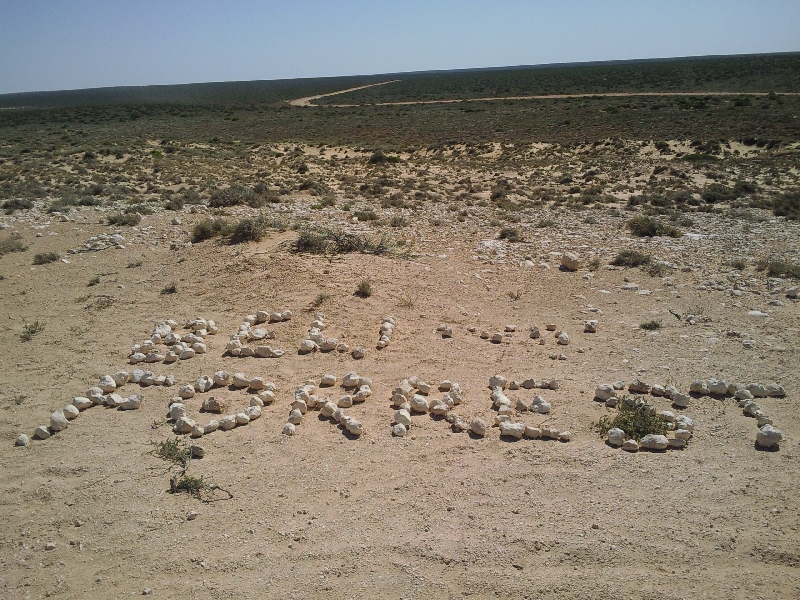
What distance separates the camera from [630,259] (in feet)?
32.3

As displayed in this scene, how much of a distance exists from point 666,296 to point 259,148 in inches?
1048

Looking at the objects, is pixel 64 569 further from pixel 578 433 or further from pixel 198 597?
pixel 578 433

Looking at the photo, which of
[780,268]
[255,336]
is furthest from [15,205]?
[780,268]

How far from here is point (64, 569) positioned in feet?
11.6

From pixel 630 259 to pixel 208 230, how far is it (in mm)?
7882

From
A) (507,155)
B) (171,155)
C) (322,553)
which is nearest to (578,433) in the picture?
(322,553)

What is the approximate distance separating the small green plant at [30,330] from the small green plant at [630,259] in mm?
8810

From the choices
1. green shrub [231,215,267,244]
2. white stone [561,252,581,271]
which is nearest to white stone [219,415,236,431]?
green shrub [231,215,267,244]

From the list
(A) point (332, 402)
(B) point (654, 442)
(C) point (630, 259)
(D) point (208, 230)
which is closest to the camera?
(B) point (654, 442)

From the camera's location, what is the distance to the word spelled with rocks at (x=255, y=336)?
6.52 metres

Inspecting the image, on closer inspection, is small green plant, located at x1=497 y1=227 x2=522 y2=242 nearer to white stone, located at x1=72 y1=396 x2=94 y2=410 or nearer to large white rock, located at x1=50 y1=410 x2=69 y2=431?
white stone, located at x1=72 y1=396 x2=94 y2=410

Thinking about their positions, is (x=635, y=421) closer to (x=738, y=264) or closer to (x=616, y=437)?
(x=616, y=437)

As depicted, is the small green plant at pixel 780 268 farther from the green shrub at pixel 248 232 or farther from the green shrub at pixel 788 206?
the green shrub at pixel 248 232

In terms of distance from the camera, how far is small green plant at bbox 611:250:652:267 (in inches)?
385
